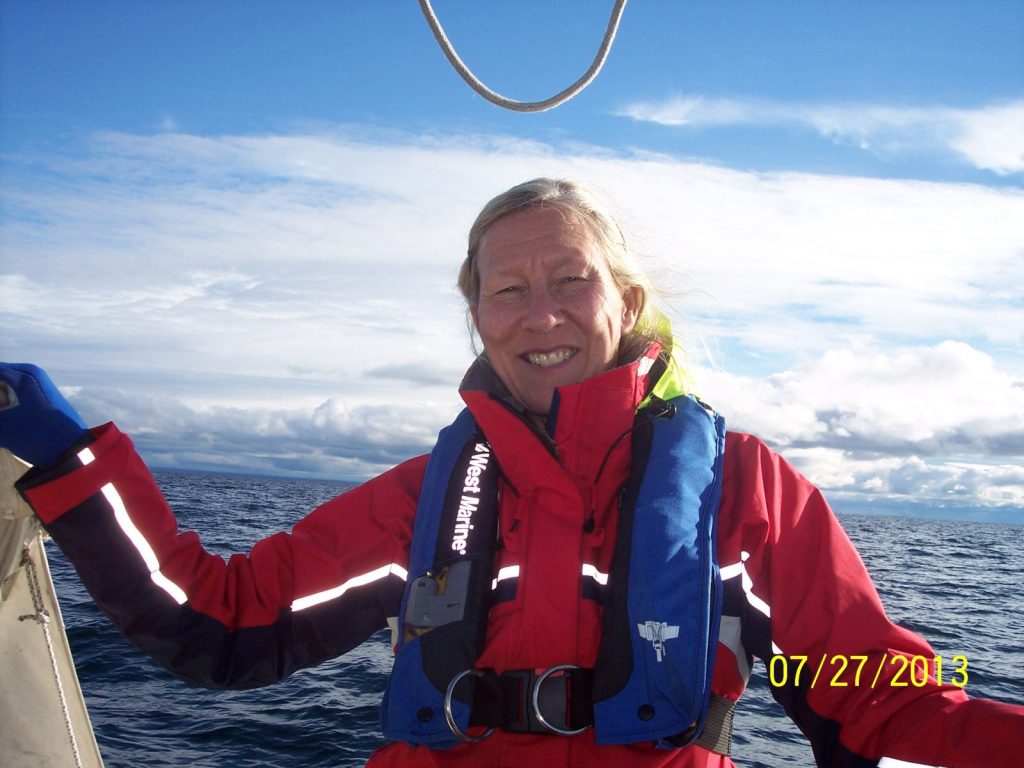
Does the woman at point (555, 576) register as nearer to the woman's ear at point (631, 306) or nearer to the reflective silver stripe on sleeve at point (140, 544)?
the reflective silver stripe on sleeve at point (140, 544)

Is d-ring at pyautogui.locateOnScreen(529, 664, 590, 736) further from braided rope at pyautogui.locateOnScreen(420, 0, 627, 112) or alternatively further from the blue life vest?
→ braided rope at pyautogui.locateOnScreen(420, 0, 627, 112)

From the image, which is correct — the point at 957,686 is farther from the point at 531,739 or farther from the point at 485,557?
the point at 485,557

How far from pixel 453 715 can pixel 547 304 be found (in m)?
1.36

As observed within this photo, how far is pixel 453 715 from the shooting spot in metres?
2.28

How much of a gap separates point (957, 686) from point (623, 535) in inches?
36.8

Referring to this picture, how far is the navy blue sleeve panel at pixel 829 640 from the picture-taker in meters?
1.93

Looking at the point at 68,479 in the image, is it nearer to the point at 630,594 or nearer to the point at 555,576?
the point at 555,576

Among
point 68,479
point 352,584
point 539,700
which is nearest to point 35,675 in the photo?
point 68,479

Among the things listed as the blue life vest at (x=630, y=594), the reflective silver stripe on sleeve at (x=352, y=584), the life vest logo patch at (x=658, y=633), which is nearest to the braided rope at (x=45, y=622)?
the reflective silver stripe on sleeve at (x=352, y=584)

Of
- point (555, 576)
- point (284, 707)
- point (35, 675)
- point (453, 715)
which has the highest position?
point (555, 576)

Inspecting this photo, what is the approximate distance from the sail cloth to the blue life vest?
4.61 feet

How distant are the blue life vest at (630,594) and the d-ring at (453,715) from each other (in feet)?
0.04

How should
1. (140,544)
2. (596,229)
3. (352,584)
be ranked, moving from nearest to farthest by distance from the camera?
1. (140,544)
2. (352,584)
3. (596,229)

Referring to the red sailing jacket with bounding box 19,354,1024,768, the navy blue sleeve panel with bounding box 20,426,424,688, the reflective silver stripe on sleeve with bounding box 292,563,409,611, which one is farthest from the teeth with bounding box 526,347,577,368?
the reflective silver stripe on sleeve with bounding box 292,563,409,611
